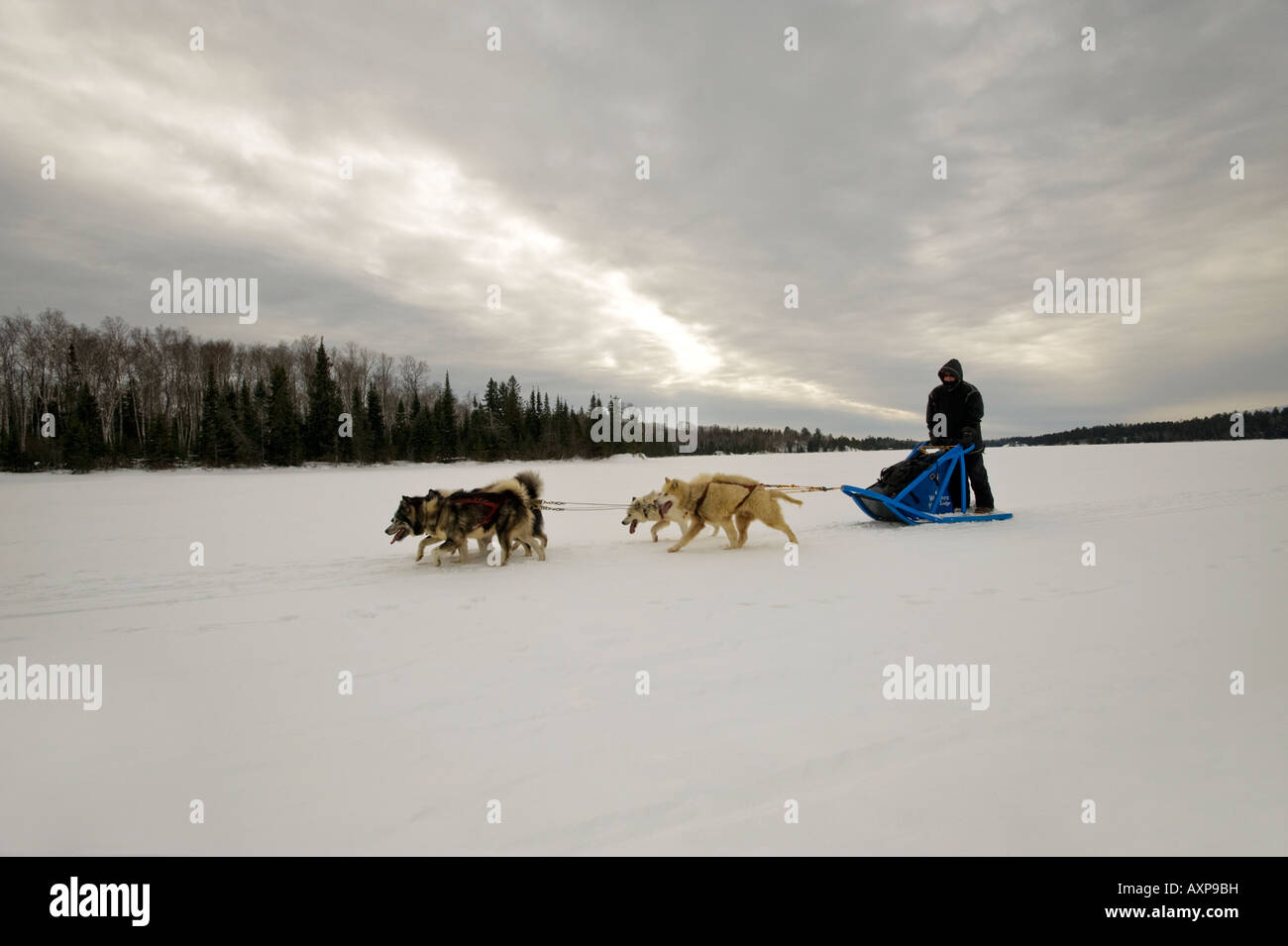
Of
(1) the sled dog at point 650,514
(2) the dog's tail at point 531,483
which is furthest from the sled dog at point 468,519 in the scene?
(1) the sled dog at point 650,514

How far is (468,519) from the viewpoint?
7938mm

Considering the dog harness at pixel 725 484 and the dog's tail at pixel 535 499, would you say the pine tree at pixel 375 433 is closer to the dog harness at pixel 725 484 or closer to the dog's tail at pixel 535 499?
the dog's tail at pixel 535 499

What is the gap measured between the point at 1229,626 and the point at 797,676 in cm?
335

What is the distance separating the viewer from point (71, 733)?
3.18m

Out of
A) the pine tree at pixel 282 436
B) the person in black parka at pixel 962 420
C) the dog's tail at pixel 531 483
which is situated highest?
the pine tree at pixel 282 436

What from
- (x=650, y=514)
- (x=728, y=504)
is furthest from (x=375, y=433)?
(x=728, y=504)

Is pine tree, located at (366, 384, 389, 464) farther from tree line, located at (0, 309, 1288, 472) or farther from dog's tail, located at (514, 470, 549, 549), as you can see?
dog's tail, located at (514, 470, 549, 549)

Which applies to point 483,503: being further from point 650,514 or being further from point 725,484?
point 725,484

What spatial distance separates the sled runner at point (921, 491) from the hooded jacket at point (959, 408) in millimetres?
240

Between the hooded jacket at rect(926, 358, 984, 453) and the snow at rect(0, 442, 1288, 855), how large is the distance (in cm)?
352

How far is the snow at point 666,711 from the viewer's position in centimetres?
231

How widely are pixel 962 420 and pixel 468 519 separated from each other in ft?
29.1

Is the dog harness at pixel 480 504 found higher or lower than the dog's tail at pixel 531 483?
lower

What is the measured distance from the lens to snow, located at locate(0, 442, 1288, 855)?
7.57 feet
